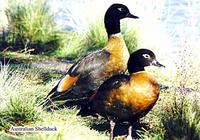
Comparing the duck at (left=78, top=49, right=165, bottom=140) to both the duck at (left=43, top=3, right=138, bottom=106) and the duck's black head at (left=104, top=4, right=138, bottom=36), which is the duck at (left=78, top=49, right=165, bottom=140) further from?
the duck's black head at (left=104, top=4, right=138, bottom=36)

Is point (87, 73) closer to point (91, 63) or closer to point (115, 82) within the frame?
point (91, 63)

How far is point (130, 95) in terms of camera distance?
677 centimetres

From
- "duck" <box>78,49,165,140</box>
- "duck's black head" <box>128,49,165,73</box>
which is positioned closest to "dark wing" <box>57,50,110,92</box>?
"duck" <box>78,49,165,140</box>

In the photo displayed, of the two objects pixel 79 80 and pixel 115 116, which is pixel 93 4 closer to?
pixel 79 80

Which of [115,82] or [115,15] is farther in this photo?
[115,15]

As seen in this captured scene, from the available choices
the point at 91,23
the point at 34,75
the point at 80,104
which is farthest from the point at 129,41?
the point at 80,104

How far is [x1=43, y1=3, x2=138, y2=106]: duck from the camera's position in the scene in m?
8.18

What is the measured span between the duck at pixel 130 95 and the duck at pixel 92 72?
841 mm

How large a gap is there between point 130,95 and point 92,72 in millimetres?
1556

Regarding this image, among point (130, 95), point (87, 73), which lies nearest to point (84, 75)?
point (87, 73)

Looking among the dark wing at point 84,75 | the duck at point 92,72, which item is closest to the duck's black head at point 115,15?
the duck at point 92,72

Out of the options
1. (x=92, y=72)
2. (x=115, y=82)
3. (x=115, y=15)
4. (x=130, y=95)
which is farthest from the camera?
(x=115, y=15)

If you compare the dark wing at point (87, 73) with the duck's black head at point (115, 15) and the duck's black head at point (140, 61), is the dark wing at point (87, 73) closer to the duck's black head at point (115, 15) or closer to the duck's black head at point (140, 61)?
the duck's black head at point (115, 15)

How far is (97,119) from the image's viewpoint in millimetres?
8203
